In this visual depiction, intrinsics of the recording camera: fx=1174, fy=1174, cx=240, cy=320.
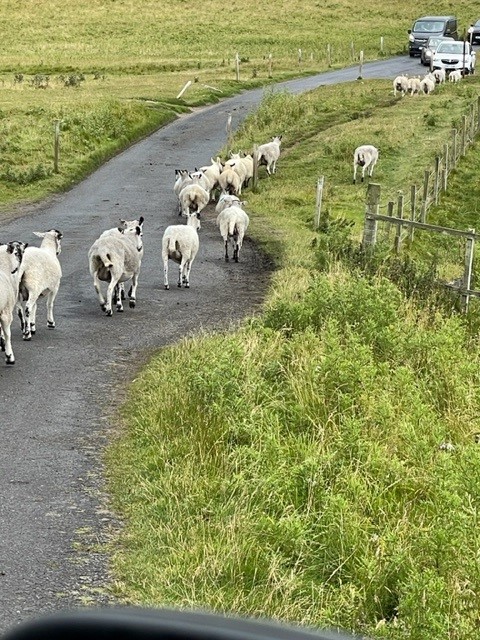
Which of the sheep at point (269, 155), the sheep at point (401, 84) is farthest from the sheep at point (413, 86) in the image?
the sheep at point (269, 155)

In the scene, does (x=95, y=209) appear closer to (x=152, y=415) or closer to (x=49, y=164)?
(x=49, y=164)

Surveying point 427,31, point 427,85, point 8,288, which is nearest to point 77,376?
point 8,288

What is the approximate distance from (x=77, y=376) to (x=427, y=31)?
2227 inches

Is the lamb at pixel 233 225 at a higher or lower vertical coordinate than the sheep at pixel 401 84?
lower

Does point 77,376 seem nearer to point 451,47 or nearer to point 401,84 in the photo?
point 401,84

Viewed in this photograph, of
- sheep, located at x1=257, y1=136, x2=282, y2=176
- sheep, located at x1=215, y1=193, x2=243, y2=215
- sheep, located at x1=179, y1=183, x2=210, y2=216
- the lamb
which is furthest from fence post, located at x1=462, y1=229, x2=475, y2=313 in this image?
sheep, located at x1=257, y1=136, x2=282, y2=176

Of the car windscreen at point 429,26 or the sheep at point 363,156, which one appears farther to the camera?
the car windscreen at point 429,26

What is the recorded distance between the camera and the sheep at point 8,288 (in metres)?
12.6

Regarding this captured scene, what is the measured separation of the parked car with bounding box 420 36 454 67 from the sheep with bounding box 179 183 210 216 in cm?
3358

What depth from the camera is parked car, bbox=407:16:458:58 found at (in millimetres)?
64750

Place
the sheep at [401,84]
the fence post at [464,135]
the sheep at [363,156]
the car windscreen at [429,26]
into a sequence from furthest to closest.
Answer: the car windscreen at [429,26] → the sheep at [401,84] → the fence post at [464,135] → the sheep at [363,156]

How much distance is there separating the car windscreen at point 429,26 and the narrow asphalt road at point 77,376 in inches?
1528

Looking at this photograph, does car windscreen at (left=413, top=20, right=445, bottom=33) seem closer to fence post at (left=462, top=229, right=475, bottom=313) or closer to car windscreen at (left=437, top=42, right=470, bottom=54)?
car windscreen at (left=437, top=42, right=470, bottom=54)

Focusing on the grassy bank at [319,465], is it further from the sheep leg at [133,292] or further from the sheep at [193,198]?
the sheep at [193,198]
